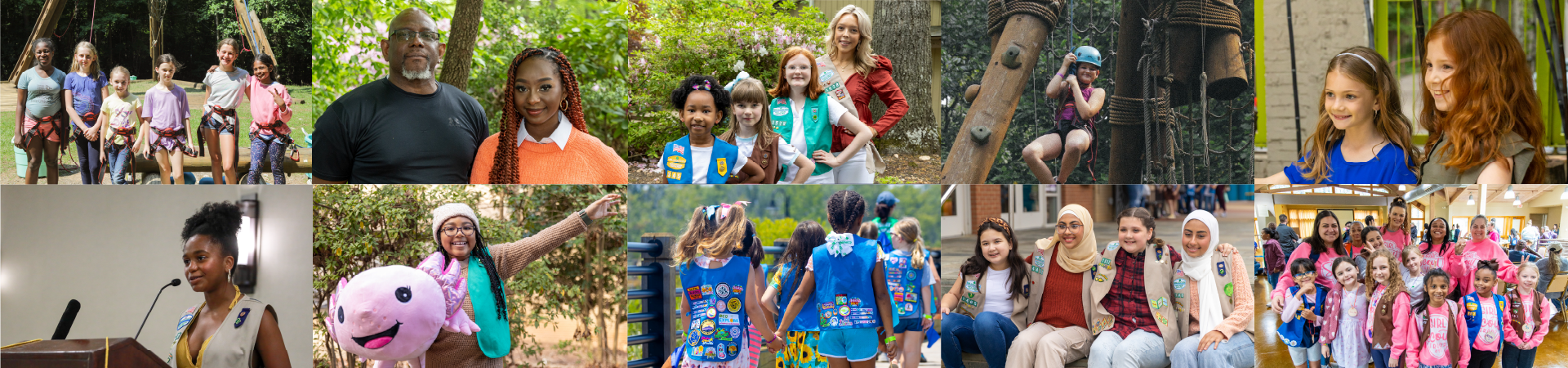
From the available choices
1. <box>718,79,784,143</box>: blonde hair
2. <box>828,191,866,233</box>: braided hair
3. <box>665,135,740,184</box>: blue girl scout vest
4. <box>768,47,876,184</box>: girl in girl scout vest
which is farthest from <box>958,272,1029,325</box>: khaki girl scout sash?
<box>665,135,740,184</box>: blue girl scout vest

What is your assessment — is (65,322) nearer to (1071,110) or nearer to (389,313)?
(389,313)

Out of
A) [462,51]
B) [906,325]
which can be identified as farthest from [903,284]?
[462,51]

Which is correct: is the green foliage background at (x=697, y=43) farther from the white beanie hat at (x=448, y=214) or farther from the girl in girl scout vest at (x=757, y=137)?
the white beanie hat at (x=448, y=214)

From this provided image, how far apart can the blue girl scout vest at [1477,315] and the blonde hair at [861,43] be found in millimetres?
3480

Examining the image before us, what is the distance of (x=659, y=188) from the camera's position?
481 cm

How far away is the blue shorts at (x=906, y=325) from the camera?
4770 millimetres

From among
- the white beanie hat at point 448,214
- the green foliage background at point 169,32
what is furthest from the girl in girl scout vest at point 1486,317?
the green foliage background at point 169,32

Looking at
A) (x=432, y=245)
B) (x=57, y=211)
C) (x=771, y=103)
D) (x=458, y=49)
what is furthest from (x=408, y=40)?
(x=57, y=211)

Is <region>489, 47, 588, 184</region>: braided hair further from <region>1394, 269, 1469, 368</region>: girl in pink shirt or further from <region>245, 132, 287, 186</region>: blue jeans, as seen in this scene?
<region>1394, 269, 1469, 368</region>: girl in pink shirt

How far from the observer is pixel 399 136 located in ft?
15.3

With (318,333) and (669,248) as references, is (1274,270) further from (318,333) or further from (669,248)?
(318,333)

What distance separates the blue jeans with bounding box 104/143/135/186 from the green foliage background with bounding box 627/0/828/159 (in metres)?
2.96

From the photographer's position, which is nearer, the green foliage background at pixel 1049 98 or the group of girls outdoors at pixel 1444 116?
the group of girls outdoors at pixel 1444 116

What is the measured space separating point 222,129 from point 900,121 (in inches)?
153
